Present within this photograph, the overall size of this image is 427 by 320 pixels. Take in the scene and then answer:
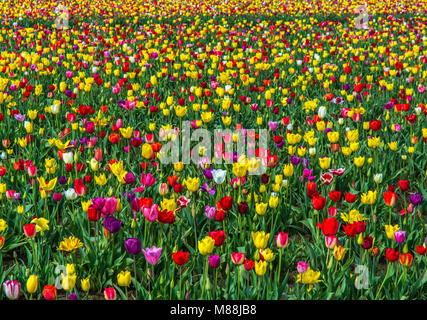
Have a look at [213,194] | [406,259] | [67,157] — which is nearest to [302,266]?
[406,259]

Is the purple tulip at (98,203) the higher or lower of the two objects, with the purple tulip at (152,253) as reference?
higher

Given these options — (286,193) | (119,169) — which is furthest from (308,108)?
(119,169)

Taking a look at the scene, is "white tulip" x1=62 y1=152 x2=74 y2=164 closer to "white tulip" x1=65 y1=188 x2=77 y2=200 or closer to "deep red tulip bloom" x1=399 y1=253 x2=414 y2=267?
"white tulip" x1=65 y1=188 x2=77 y2=200

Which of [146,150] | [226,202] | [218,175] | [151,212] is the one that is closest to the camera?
[151,212]

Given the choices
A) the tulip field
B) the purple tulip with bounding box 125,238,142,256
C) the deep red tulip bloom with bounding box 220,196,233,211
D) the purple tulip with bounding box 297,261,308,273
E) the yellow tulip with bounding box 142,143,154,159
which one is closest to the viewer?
the purple tulip with bounding box 297,261,308,273

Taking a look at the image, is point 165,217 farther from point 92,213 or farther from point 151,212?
point 92,213

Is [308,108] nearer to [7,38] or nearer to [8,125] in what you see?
[8,125]

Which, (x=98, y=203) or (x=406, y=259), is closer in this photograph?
(x=406, y=259)

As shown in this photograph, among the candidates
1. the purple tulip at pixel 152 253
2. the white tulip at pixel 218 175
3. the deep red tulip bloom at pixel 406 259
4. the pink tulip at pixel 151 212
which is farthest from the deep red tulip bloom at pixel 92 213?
the deep red tulip bloom at pixel 406 259

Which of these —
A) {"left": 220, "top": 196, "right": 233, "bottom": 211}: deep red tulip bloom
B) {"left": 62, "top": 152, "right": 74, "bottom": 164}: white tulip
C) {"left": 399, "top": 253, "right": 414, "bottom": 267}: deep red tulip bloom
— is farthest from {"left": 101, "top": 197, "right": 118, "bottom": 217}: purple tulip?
{"left": 399, "top": 253, "right": 414, "bottom": 267}: deep red tulip bloom

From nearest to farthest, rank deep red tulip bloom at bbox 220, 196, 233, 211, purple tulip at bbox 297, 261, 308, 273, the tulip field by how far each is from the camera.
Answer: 1. purple tulip at bbox 297, 261, 308, 273
2. the tulip field
3. deep red tulip bloom at bbox 220, 196, 233, 211

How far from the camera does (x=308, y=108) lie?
5.26 meters

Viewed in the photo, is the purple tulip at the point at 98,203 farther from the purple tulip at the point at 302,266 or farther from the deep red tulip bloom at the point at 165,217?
the purple tulip at the point at 302,266
